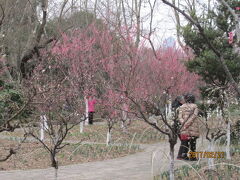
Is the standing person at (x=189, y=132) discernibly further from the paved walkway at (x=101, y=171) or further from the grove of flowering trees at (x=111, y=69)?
the grove of flowering trees at (x=111, y=69)

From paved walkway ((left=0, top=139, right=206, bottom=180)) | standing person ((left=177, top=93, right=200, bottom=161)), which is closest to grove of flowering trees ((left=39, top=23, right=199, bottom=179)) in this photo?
paved walkway ((left=0, top=139, right=206, bottom=180))

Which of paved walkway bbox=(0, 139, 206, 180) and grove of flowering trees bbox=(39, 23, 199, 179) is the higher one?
grove of flowering trees bbox=(39, 23, 199, 179)

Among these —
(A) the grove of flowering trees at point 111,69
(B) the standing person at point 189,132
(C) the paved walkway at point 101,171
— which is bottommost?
(C) the paved walkway at point 101,171

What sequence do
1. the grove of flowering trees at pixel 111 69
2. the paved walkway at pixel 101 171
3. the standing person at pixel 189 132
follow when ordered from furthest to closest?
the grove of flowering trees at pixel 111 69, the standing person at pixel 189 132, the paved walkway at pixel 101 171

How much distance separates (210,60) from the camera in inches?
412

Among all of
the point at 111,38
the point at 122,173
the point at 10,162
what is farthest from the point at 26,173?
the point at 111,38

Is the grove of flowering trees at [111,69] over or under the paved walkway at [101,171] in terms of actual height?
over

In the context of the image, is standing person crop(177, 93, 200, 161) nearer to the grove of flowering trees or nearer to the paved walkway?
the paved walkway

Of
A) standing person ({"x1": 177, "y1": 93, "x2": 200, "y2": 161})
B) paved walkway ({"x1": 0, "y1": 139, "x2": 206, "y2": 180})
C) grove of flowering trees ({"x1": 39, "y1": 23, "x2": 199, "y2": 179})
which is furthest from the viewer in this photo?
grove of flowering trees ({"x1": 39, "y1": 23, "x2": 199, "y2": 179})

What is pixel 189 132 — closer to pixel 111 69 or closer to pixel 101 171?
pixel 101 171

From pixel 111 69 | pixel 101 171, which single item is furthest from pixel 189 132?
pixel 111 69

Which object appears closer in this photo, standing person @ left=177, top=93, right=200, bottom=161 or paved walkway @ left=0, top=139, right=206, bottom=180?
paved walkway @ left=0, top=139, right=206, bottom=180

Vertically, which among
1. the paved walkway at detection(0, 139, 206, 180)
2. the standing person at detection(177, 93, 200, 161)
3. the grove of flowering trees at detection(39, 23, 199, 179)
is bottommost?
the paved walkway at detection(0, 139, 206, 180)

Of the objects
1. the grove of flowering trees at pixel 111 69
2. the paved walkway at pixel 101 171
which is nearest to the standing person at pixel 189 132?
the paved walkway at pixel 101 171
